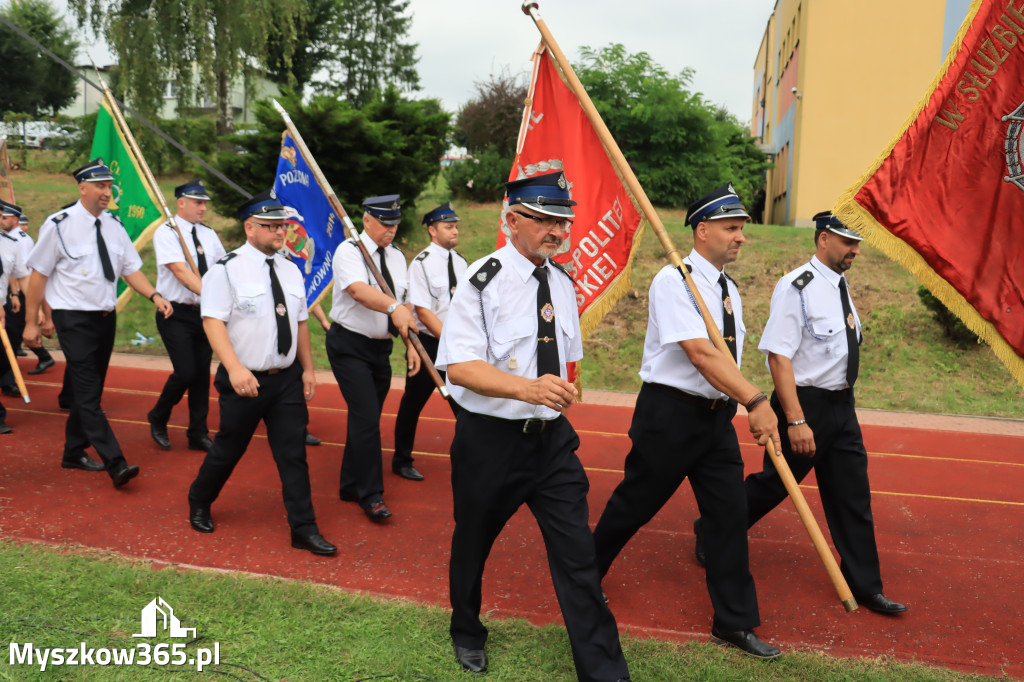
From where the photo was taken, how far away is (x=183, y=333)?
7.21 meters

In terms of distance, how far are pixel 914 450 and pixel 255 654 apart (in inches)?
274

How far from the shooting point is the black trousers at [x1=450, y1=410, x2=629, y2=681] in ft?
10.8

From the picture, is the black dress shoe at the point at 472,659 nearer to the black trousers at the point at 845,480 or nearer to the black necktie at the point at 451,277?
the black trousers at the point at 845,480

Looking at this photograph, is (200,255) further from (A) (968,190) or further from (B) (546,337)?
(A) (968,190)

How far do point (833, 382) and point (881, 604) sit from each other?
1168 mm

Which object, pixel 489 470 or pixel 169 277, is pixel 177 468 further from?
pixel 489 470

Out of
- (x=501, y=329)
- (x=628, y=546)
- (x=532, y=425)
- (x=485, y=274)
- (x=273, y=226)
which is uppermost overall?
(x=273, y=226)

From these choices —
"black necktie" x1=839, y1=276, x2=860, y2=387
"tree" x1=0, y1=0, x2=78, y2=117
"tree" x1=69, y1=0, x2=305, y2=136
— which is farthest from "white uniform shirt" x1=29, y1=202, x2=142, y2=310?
"tree" x1=0, y1=0, x2=78, y2=117

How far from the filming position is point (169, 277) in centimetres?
738

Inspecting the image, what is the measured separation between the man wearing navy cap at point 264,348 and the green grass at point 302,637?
2.36 ft

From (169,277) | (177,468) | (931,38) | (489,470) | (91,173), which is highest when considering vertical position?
(931,38)

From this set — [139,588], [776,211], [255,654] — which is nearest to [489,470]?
[255,654]

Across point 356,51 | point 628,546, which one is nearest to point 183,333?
point 628,546

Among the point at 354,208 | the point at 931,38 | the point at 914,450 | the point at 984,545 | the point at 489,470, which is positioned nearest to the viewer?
the point at 489,470
